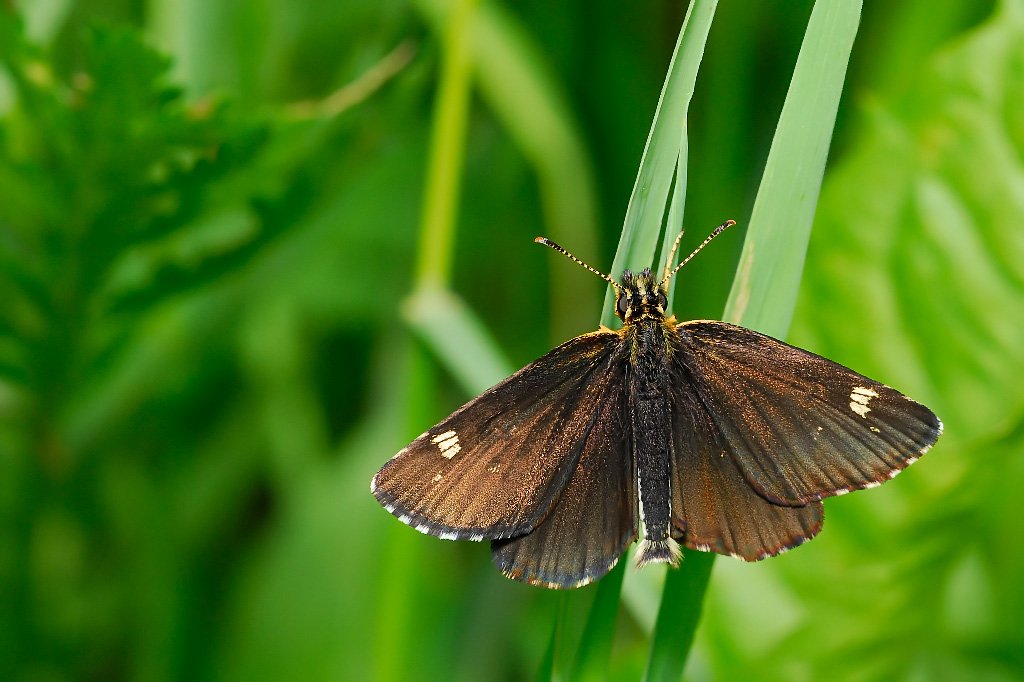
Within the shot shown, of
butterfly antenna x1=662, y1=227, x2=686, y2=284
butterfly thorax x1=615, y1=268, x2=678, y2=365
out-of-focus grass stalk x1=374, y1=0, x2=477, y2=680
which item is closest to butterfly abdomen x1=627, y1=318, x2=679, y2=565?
butterfly thorax x1=615, y1=268, x2=678, y2=365

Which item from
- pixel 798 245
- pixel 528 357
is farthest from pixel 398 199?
pixel 798 245

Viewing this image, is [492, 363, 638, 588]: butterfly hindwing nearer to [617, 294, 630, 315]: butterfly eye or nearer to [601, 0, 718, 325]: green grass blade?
[617, 294, 630, 315]: butterfly eye

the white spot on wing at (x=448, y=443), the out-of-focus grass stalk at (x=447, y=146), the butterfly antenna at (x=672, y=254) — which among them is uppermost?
the out-of-focus grass stalk at (x=447, y=146)

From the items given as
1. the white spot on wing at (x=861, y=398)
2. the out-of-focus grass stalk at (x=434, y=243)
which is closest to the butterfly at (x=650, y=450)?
the white spot on wing at (x=861, y=398)

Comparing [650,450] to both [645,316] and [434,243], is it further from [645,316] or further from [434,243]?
[434,243]

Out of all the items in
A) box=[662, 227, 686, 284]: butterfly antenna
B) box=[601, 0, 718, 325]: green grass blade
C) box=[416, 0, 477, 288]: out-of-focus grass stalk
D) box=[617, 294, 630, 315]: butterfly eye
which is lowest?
box=[662, 227, 686, 284]: butterfly antenna

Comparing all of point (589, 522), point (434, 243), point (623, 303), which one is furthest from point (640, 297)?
point (434, 243)

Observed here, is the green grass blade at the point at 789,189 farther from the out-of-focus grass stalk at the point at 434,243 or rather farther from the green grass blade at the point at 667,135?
the out-of-focus grass stalk at the point at 434,243
